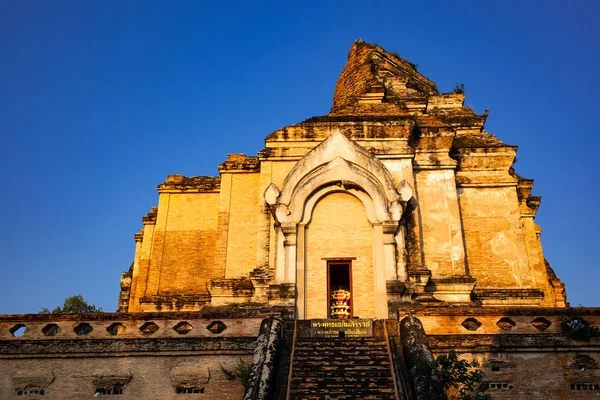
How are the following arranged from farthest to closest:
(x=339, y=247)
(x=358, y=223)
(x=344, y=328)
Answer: (x=358, y=223) < (x=339, y=247) < (x=344, y=328)

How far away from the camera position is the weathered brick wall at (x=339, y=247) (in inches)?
634

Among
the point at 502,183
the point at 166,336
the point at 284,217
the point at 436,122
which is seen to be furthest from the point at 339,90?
the point at 166,336

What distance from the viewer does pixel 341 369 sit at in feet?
38.0

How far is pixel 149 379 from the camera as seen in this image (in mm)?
12633

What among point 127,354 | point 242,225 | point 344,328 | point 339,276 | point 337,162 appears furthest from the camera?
point 242,225

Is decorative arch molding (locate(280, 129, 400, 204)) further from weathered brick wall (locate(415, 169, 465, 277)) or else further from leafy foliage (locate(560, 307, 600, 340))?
leafy foliage (locate(560, 307, 600, 340))

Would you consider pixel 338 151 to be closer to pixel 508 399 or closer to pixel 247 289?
pixel 247 289

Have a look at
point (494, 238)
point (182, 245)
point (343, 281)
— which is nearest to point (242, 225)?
point (182, 245)

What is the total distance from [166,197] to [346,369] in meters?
12.0

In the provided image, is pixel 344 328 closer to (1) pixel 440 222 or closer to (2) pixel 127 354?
(2) pixel 127 354

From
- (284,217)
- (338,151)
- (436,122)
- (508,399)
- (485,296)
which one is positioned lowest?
(508,399)

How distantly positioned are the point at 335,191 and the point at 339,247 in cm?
174

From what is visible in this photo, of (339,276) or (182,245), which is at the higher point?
(182,245)

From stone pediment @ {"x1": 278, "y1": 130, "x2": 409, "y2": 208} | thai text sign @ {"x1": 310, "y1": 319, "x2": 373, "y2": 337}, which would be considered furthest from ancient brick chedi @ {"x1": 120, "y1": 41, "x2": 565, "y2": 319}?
thai text sign @ {"x1": 310, "y1": 319, "x2": 373, "y2": 337}
